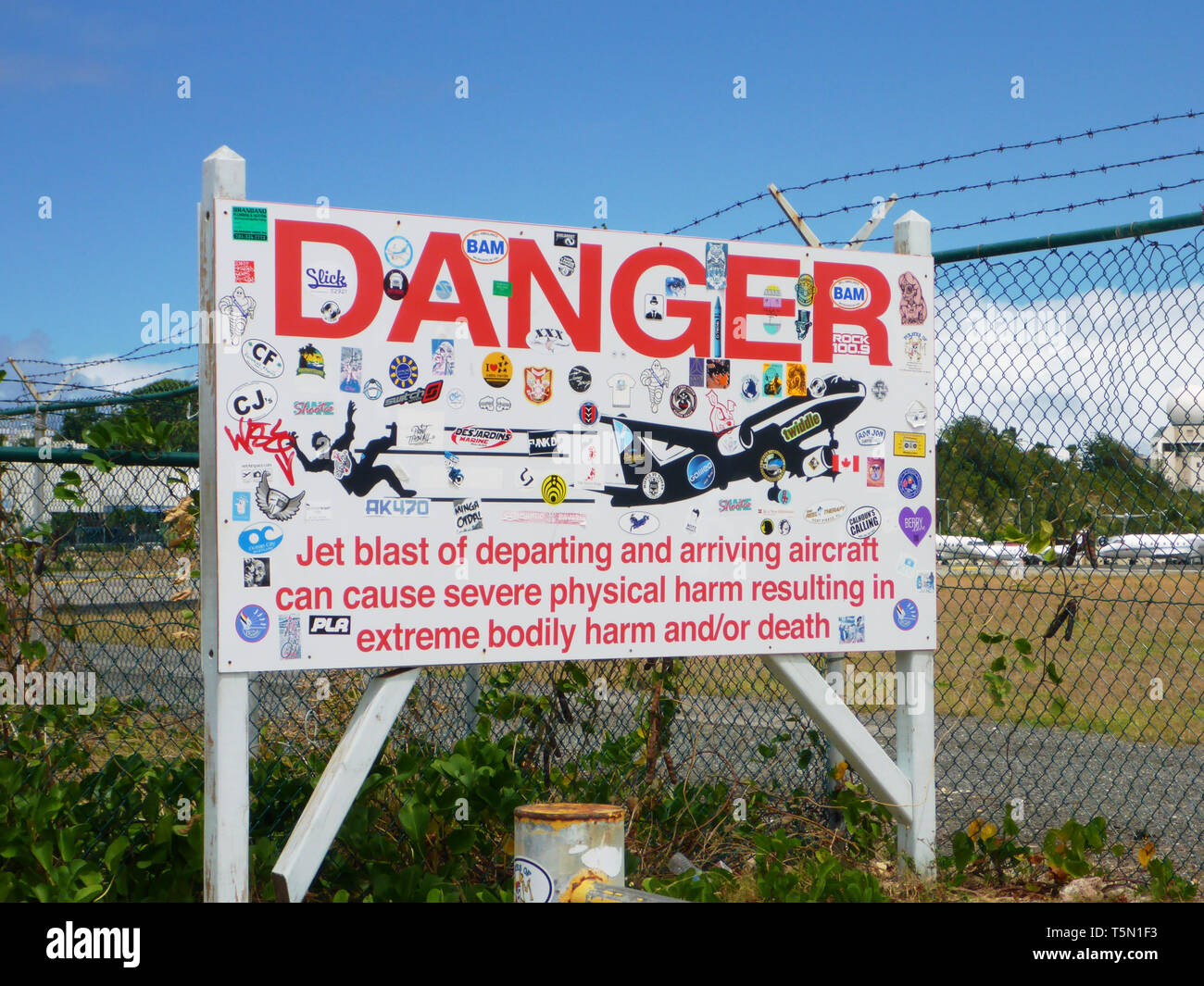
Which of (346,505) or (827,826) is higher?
(346,505)

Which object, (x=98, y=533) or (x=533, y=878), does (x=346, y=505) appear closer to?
(x=533, y=878)

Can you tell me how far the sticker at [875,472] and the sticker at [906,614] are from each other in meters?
0.46

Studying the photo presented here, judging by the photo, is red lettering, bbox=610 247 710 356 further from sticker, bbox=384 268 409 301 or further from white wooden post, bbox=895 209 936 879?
white wooden post, bbox=895 209 936 879

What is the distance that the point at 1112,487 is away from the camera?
4480 millimetres

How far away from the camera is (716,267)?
3744 mm

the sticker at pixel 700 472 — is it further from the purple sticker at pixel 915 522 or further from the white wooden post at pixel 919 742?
Result: the white wooden post at pixel 919 742

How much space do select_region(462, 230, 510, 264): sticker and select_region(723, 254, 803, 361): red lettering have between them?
84cm

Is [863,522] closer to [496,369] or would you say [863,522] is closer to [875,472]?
[875,472]

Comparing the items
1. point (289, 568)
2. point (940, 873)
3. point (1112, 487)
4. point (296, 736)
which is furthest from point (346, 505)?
point (1112, 487)

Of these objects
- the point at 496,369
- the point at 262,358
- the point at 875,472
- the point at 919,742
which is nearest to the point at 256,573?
the point at 262,358

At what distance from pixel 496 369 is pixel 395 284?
418mm

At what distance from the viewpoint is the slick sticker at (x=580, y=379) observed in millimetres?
3535

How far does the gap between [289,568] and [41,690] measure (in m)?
1.50

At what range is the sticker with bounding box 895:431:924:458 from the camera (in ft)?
13.0
